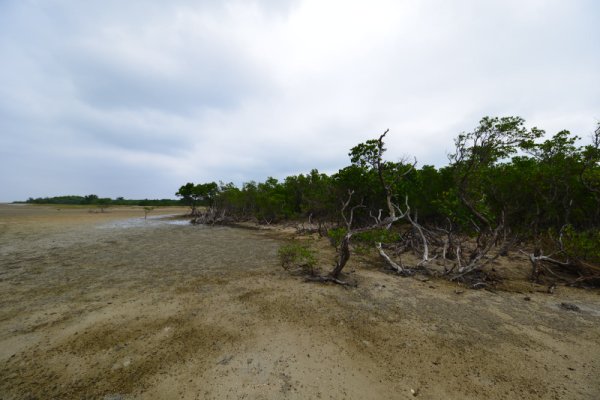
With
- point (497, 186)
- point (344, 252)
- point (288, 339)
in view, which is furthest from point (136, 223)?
point (497, 186)

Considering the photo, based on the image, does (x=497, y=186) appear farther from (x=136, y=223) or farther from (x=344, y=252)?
(x=136, y=223)

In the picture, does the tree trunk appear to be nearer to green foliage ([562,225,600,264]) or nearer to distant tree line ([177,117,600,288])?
distant tree line ([177,117,600,288])

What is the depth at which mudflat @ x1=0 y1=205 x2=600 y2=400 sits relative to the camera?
3428mm

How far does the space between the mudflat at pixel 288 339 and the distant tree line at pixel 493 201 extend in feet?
6.32

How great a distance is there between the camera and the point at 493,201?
15.6 m

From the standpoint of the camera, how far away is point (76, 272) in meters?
8.69

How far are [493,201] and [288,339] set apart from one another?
17.4 metres

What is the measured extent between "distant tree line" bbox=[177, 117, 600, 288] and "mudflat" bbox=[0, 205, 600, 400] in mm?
1927

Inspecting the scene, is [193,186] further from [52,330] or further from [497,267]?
[497,267]

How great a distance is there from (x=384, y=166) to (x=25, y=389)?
1838cm

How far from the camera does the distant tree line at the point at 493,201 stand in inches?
337

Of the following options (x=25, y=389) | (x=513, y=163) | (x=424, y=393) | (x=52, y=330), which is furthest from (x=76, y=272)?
(x=513, y=163)

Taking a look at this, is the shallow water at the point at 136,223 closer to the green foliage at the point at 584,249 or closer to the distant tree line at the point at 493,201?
the distant tree line at the point at 493,201

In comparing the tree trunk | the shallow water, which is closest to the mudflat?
the tree trunk
